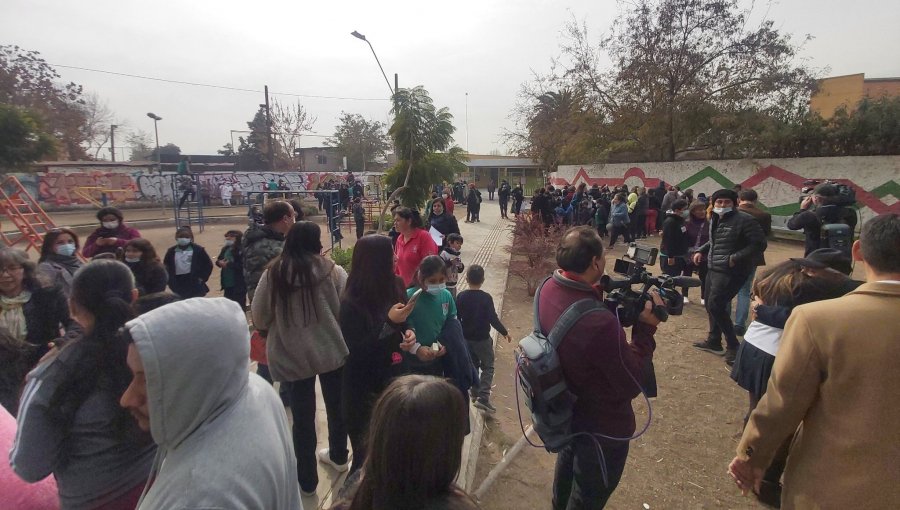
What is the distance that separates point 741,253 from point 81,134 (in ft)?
139

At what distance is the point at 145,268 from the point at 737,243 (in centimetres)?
582

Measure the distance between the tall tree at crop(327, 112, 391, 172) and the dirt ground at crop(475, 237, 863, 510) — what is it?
44.0m

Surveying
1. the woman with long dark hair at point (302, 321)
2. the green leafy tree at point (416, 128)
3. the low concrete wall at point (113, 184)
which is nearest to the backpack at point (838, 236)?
the woman with long dark hair at point (302, 321)

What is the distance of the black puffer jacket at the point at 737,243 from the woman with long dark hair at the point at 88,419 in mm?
5158

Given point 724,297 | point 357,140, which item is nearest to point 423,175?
point 724,297

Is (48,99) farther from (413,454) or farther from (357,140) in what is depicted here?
(413,454)

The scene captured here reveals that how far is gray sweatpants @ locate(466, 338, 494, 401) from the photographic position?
396 centimetres

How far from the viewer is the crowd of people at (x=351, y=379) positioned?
1.09m

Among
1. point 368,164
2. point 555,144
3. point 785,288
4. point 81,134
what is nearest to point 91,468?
point 785,288

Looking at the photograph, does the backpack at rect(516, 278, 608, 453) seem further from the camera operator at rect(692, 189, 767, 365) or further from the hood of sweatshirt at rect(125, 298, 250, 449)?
the camera operator at rect(692, 189, 767, 365)

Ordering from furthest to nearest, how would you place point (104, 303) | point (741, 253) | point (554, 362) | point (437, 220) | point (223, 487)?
point (437, 220) < point (741, 253) < point (554, 362) < point (104, 303) < point (223, 487)

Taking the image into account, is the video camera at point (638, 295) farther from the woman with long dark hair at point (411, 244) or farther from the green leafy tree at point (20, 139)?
the green leafy tree at point (20, 139)

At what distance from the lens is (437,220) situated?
21.6 feet

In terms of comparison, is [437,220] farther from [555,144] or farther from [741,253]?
[555,144]
